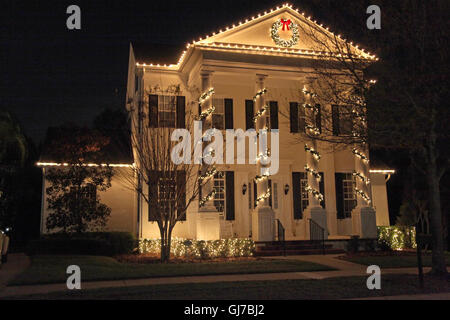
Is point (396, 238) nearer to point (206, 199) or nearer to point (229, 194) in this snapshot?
point (229, 194)

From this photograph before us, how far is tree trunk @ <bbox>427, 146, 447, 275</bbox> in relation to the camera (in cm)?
1035

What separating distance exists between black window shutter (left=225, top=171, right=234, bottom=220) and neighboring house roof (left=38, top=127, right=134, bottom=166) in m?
4.04

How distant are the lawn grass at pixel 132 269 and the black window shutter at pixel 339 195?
6.04 metres

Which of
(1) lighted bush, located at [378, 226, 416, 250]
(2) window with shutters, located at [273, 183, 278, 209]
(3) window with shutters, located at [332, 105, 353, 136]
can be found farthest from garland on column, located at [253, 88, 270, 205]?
(1) lighted bush, located at [378, 226, 416, 250]

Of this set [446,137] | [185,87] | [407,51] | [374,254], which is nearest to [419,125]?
[446,137]

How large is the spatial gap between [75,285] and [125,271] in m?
1.80

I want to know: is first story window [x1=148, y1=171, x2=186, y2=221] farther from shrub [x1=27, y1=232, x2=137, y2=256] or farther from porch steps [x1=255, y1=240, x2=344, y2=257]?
porch steps [x1=255, y1=240, x2=344, y2=257]

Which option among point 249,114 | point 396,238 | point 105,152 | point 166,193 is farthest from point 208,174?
point 396,238

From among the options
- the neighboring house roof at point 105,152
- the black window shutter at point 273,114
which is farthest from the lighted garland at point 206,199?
the black window shutter at point 273,114

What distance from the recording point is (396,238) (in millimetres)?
17266

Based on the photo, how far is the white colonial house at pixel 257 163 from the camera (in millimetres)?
15867

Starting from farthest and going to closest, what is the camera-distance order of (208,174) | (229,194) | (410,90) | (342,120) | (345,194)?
(345,194) → (229,194) → (208,174) → (342,120) → (410,90)

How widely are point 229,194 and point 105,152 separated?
5189 millimetres

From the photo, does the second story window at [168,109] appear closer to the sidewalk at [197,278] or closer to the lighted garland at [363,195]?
the sidewalk at [197,278]
